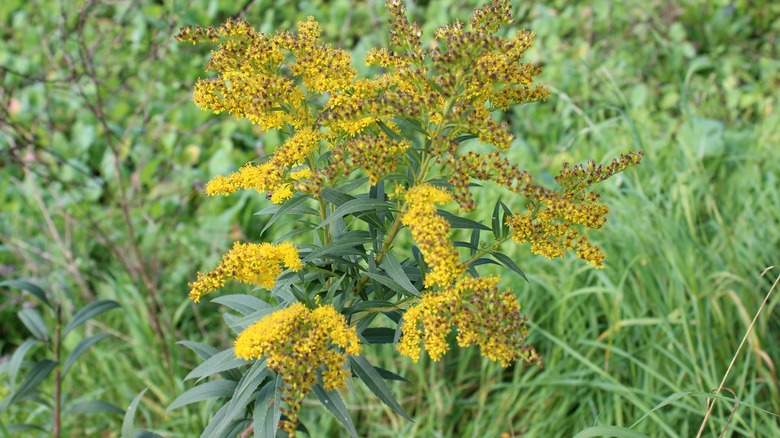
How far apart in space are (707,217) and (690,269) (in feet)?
3.57

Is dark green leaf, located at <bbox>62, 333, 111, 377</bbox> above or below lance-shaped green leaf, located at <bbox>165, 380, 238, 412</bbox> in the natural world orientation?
above

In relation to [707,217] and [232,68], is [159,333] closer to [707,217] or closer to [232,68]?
[232,68]

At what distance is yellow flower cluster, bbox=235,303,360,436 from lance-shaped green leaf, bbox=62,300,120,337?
Result: 1.33 metres

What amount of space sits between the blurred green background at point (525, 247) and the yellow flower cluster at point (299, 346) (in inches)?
32.1

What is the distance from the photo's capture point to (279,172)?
1.48 metres

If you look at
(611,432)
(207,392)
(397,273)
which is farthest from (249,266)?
(611,432)

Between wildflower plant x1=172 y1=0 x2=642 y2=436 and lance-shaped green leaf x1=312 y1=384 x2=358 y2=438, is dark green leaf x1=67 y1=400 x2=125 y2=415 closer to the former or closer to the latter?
wildflower plant x1=172 y1=0 x2=642 y2=436

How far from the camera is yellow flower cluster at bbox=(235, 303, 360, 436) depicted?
1.31 metres

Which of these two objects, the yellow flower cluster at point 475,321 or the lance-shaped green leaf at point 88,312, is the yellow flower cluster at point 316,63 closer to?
the yellow flower cluster at point 475,321

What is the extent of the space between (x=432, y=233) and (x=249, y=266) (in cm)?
41

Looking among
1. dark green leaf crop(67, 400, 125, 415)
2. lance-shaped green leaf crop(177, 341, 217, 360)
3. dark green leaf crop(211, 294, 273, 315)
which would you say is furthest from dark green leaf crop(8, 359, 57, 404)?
dark green leaf crop(211, 294, 273, 315)

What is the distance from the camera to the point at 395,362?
327cm

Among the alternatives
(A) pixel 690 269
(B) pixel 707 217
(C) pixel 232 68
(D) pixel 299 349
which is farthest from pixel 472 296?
(B) pixel 707 217

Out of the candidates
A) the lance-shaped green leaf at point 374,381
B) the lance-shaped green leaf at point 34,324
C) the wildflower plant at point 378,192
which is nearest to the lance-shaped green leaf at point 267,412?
the wildflower plant at point 378,192
